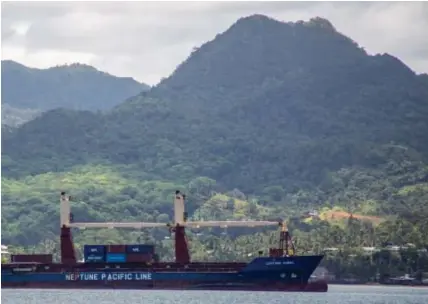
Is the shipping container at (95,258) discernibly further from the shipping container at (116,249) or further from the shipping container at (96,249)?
the shipping container at (116,249)

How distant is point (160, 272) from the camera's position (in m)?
122

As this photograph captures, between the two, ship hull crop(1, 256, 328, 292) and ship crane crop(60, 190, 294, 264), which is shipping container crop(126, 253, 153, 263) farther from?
ship crane crop(60, 190, 294, 264)

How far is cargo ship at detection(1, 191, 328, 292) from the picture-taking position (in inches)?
4719

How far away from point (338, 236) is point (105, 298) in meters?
101

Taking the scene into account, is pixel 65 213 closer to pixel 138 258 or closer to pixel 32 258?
pixel 32 258

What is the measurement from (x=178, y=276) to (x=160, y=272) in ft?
5.52

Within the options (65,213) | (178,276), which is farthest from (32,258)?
(178,276)

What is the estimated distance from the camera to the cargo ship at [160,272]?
120 meters

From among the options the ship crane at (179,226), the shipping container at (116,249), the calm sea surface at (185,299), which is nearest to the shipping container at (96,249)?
the shipping container at (116,249)

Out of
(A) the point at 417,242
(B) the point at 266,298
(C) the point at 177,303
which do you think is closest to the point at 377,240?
(A) the point at 417,242

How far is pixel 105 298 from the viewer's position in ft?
327

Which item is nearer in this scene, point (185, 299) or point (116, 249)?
point (185, 299)

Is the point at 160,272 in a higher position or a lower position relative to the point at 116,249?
lower

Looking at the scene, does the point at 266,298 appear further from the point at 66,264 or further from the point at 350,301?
the point at 66,264
